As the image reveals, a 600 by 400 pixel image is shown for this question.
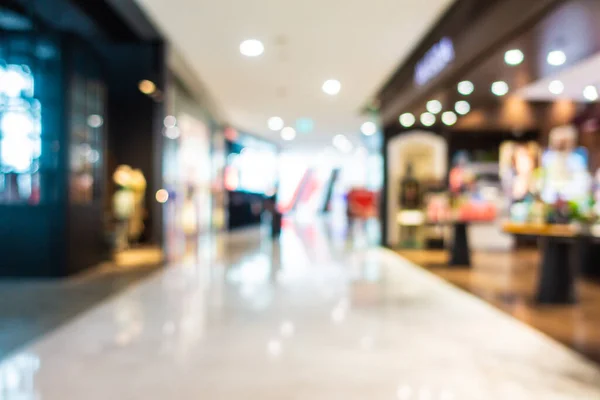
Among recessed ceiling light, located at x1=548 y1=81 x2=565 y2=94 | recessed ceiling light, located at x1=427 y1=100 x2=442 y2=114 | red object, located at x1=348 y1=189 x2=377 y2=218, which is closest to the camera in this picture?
recessed ceiling light, located at x1=427 y1=100 x2=442 y2=114

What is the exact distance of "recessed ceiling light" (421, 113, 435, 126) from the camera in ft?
32.1

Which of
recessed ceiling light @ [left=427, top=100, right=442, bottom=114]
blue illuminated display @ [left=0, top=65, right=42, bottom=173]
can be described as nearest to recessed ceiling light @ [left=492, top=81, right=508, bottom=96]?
recessed ceiling light @ [left=427, top=100, right=442, bottom=114]

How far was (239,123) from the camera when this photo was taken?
15.7 m

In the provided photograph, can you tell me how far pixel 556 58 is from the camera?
5789mm

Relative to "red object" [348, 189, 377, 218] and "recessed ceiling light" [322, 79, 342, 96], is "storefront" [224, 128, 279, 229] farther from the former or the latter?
"recessed ceiling light" [322, 79, 342, 96]

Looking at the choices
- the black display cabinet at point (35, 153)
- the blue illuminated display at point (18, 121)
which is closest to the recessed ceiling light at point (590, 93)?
the black display cabinet at point (35, 153)

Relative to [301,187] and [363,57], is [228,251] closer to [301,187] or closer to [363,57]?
[363,57]

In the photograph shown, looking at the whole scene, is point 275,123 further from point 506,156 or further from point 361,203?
point 361,203

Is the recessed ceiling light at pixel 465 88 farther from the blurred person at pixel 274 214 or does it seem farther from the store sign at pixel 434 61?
the blurred person at pixel 274 214

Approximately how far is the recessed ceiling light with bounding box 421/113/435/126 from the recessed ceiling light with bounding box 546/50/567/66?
145 inches

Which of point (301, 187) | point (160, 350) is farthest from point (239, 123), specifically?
point (301, 187)

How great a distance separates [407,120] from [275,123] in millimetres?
5605

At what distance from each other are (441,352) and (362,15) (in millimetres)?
3981

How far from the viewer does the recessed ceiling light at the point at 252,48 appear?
719cm
